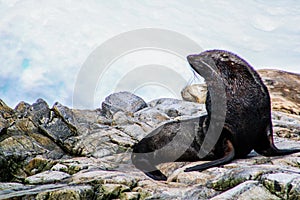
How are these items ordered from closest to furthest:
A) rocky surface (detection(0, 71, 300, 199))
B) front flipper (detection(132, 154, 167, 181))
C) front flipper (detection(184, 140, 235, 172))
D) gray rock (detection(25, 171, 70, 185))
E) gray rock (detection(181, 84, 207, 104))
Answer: rocky surface (detection(0, 71, 300, 199))
front flipper (detection(184, 140, 235, 172))
gray rock (detection(25, 171, 70, 185))
front flipper (detection(132, 154, 167, 181))
gray rock (detection(181, 84, 207, 104))

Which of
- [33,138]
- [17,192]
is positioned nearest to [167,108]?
[33,138]

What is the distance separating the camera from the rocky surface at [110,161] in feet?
19.2

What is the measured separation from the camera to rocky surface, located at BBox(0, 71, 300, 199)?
586 cm

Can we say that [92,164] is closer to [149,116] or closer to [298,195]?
[298,195]

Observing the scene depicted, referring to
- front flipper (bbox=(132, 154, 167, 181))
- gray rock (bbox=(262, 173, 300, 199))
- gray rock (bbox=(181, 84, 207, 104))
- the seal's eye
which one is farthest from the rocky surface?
gray rock (bbox=(181, 84, 207, 104))

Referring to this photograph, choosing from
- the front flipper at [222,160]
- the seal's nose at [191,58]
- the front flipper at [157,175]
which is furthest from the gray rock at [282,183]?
the seal's nose at [191,58]

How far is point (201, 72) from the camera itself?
757cm

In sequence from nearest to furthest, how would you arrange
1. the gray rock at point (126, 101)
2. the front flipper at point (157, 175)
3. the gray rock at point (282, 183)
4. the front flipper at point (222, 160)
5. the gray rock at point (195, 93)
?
the gray rock at point (282, 183) → the front flipper at point (222, 160) → the front flipper at point (157, 175) → the gray rock at point (126, 101) → the gray rock at point (195, 93)

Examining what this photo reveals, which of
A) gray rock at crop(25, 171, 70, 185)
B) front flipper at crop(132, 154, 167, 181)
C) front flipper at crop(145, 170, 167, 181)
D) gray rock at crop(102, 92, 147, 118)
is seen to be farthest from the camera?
gray rock at crop(102, 92, 147, 118)

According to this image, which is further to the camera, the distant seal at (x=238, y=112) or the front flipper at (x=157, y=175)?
the distant seal at (x=238, y=112)

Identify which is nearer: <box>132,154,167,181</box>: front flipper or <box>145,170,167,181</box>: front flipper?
<box>145,170,167,181</box>: front flipper

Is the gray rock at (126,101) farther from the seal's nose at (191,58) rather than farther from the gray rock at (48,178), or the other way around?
the gray rock at (48,178)

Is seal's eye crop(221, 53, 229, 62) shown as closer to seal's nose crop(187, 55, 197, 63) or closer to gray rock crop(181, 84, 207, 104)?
seal's nose crop(187, 55, 197, 63)

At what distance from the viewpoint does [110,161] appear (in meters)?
9.12
